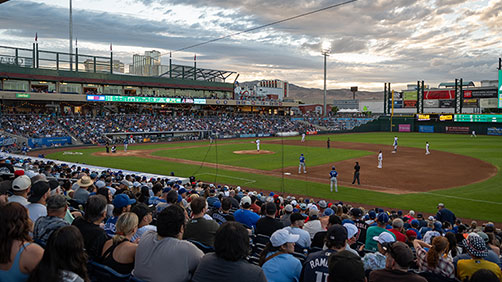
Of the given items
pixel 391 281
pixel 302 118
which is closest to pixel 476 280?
pixel 391 281

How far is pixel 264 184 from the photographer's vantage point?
24.7 meters

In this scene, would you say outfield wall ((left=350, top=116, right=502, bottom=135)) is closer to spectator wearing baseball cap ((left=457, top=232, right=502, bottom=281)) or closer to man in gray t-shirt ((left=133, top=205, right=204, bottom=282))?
spectator wearing baseball cap ((left=457, top=232, right=502, bottom=281))

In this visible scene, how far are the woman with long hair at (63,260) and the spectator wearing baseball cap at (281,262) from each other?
207cm

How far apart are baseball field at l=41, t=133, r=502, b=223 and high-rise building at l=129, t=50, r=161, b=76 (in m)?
51.2

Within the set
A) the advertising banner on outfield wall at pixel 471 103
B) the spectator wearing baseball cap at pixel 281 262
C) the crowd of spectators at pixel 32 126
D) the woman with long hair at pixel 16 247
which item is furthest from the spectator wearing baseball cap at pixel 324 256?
the advertising banner on outfield wall at pixel 471 103

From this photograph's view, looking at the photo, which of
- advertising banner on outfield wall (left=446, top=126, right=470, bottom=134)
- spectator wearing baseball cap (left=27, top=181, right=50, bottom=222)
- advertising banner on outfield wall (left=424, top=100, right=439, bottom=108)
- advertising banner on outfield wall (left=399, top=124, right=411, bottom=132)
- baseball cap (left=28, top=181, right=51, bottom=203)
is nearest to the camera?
spectator wearing baseball cap (left=27, top=181, right=50, bottom=222)

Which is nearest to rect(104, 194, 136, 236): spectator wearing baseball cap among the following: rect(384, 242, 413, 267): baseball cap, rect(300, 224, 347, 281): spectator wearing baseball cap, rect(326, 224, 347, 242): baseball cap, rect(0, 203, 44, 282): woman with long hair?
rect(0, 203, 44, 282): woman with long hair

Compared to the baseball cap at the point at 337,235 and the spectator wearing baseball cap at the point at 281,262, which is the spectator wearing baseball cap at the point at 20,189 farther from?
the baseball cap at the point at 337,235

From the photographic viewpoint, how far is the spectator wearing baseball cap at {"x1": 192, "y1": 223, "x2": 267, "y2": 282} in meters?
3.35

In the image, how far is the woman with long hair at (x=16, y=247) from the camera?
3436 millimetres

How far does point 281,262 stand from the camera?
168 inches

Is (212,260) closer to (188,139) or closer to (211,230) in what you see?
(211,230)

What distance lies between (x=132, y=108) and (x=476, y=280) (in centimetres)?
7912

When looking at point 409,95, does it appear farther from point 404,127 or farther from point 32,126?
point 32,126
